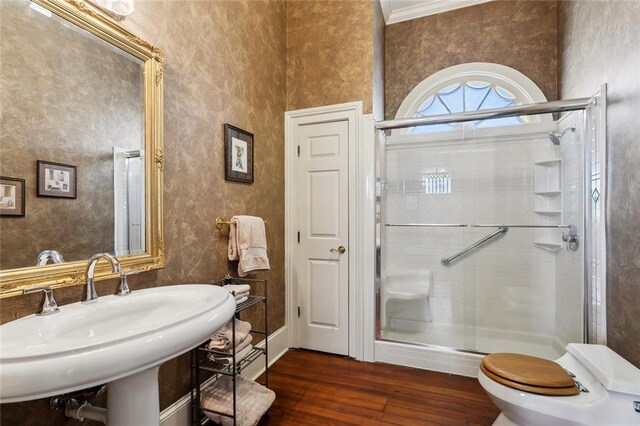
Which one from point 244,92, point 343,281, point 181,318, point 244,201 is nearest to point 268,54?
point 244,92

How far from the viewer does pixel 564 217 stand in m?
2.31

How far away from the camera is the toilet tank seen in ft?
4.08

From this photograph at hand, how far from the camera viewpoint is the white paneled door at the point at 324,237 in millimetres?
2510

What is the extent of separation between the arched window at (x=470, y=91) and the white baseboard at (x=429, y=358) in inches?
70.6

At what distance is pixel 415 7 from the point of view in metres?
3.04

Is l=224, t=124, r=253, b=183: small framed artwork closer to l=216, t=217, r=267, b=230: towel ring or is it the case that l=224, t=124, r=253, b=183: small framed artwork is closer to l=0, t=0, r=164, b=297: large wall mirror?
l=216, t=217, r=267, b=230: towel ring

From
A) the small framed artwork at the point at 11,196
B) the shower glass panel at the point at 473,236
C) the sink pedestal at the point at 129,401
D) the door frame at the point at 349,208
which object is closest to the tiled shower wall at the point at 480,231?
the shower glass panel at the point at 473,236

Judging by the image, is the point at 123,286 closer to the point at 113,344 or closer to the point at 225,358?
the point at 113,344

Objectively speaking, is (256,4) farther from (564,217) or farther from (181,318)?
(564,217)

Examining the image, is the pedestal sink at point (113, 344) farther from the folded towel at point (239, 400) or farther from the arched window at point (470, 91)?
the arched window at point (470, 91)

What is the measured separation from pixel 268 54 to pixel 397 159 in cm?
138

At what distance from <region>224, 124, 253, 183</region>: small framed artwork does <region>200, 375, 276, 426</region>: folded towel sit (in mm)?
1212

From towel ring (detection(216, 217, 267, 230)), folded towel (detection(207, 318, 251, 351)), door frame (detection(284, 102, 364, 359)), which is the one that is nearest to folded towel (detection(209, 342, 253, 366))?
folded towel (detection(207, 318, 251, 351))

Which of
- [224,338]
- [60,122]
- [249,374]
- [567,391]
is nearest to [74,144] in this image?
[60,122]
